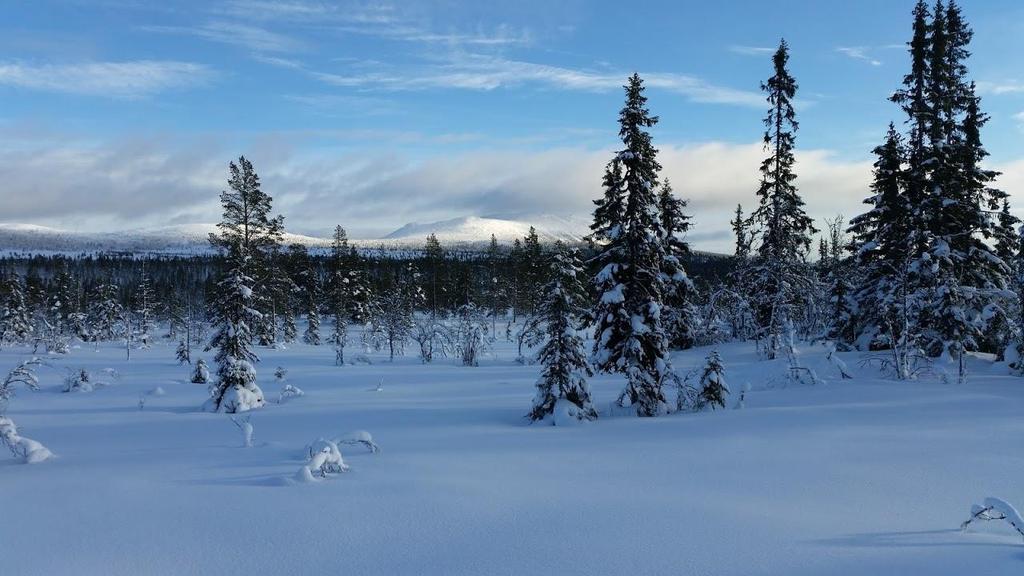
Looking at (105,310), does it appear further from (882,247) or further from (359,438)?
(882,247)

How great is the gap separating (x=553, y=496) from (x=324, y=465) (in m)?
3.38

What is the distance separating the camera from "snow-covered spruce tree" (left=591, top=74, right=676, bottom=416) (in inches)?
614

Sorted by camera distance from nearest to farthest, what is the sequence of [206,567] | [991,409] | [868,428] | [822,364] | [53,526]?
[206,567] → [53,526] → [868,428] → [991,409] → [822,364]

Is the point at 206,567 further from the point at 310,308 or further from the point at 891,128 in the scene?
the point at 310,308

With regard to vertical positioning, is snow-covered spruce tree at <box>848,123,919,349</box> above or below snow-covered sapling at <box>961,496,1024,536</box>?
above

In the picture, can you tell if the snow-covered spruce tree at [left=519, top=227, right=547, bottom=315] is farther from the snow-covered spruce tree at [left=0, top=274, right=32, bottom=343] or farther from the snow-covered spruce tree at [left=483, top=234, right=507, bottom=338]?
the snow-covered spruce tree at [left=0, top=274, right=32, bottom=343]

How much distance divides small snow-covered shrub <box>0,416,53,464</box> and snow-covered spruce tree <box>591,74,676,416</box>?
12.2 meters

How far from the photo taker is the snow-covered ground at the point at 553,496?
5.21m

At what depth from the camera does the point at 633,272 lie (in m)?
15.8

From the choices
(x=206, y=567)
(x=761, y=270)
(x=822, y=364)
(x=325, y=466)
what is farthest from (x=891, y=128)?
(x=206, y=567)

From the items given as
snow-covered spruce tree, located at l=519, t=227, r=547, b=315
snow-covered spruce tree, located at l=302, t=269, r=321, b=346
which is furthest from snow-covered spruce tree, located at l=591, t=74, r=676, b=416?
snow-covered spruce tree, located at l=302, t=269, r=321, b=346

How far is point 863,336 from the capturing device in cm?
2578

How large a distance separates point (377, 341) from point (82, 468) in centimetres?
3800

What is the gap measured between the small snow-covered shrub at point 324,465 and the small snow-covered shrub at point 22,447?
5.09 meters
